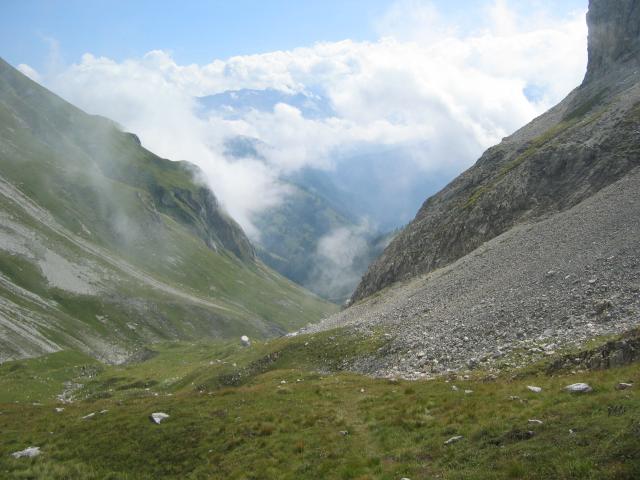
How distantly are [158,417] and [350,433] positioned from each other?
11.2 meters

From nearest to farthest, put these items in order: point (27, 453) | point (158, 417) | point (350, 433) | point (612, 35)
Result: point (350, 433) < point (27, 453) < point (158, 417) < point (612, 35)

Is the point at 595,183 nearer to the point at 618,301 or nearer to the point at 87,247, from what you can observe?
the point at 618,301

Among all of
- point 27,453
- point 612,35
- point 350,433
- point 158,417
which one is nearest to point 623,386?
point 350,433

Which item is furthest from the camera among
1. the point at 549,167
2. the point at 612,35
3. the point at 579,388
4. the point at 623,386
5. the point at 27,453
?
the point at 612,35

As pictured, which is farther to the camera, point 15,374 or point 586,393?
point 15,374

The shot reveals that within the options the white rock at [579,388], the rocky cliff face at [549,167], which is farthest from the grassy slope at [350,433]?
the rocky cliff face at [549,167]

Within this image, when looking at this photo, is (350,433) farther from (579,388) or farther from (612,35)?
(612,35)

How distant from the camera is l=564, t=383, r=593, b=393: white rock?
20203 mm

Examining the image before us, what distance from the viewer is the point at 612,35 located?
117750 mm

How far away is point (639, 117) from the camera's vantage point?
74.1 meters

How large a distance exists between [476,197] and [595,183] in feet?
79.0

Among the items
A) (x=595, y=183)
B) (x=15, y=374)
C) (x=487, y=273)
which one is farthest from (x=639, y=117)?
(x=15, y=374)

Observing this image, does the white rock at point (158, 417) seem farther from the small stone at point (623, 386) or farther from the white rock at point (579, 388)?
the small stone at point (623, 386)

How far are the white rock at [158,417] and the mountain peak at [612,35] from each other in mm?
123007
